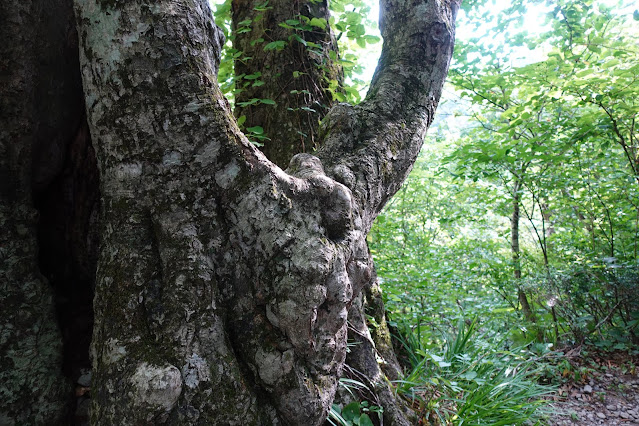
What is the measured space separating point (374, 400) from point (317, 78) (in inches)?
84.7

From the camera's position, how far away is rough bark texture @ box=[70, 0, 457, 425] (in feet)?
4.05

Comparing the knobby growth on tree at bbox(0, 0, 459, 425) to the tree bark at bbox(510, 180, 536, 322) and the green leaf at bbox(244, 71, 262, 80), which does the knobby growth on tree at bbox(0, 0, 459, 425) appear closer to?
the green leaf at bbox(244, 71, 262, 80)

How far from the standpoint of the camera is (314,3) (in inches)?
109

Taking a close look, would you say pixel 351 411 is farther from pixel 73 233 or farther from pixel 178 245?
pixel 73 233

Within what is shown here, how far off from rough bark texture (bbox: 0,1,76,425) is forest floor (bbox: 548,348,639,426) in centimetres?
335

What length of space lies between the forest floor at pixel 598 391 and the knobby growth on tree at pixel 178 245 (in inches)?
108

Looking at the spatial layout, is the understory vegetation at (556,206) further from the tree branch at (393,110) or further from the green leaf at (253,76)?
the green leaf at (253,76)

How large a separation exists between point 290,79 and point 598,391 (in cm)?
407

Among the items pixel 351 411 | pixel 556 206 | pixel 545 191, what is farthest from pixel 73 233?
pixel 556 206

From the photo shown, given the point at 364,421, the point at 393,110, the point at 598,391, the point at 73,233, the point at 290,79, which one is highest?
the point at 290,79

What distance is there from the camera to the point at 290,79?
2.75 metres

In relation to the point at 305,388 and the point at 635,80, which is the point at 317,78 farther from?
the point at 635,80

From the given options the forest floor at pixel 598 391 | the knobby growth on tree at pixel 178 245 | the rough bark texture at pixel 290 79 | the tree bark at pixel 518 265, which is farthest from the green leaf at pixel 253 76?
the tree bark at pixel 518 265

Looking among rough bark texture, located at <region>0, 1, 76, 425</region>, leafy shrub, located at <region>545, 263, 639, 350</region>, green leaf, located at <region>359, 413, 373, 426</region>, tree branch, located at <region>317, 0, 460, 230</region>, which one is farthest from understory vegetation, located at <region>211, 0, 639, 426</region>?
rough bark texture, located at <region>0, 1, 76, 425</region>
